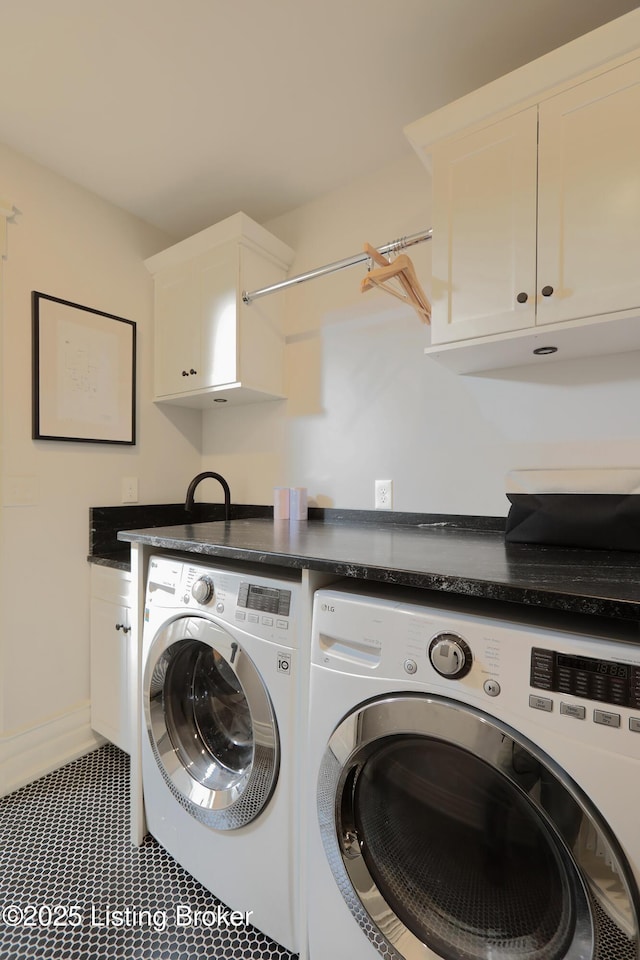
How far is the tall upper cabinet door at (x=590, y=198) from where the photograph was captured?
1.07 meters

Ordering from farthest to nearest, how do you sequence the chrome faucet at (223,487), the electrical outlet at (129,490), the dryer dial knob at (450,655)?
the electrical outlet at (129,490) < the chrome faucet at (223,487) < the dryer dial knob at (450,655)

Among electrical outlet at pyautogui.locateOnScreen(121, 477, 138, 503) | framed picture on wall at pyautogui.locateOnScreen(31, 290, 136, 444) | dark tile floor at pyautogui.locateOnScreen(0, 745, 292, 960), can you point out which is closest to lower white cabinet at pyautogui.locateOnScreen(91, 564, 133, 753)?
dark tile floor at pyautogui.locateOnScreen(0, 745, 292, 960)

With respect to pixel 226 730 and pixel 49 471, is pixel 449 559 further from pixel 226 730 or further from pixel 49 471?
pixel 49 471

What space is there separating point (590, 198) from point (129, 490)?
215 cm

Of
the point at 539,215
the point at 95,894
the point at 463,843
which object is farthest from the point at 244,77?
the point at 95,894

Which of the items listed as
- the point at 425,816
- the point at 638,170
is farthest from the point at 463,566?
the point at 638,170

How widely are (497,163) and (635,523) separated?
1099mm

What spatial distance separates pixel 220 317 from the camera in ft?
6.48

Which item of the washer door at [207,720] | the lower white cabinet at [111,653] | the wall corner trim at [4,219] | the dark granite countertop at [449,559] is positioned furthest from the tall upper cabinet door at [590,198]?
the wall corner trim at [4,219]

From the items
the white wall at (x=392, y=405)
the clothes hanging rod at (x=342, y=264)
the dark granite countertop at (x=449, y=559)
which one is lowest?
the dark granite countertop at (x=449, y=559)

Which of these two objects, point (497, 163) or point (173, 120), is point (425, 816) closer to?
point (497, 163)

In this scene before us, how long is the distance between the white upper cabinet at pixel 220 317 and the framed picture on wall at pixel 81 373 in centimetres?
19

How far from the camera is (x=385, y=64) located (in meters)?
1.42

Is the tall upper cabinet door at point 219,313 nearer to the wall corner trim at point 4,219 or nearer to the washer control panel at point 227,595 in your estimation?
the wall corner trim at point 4,219
